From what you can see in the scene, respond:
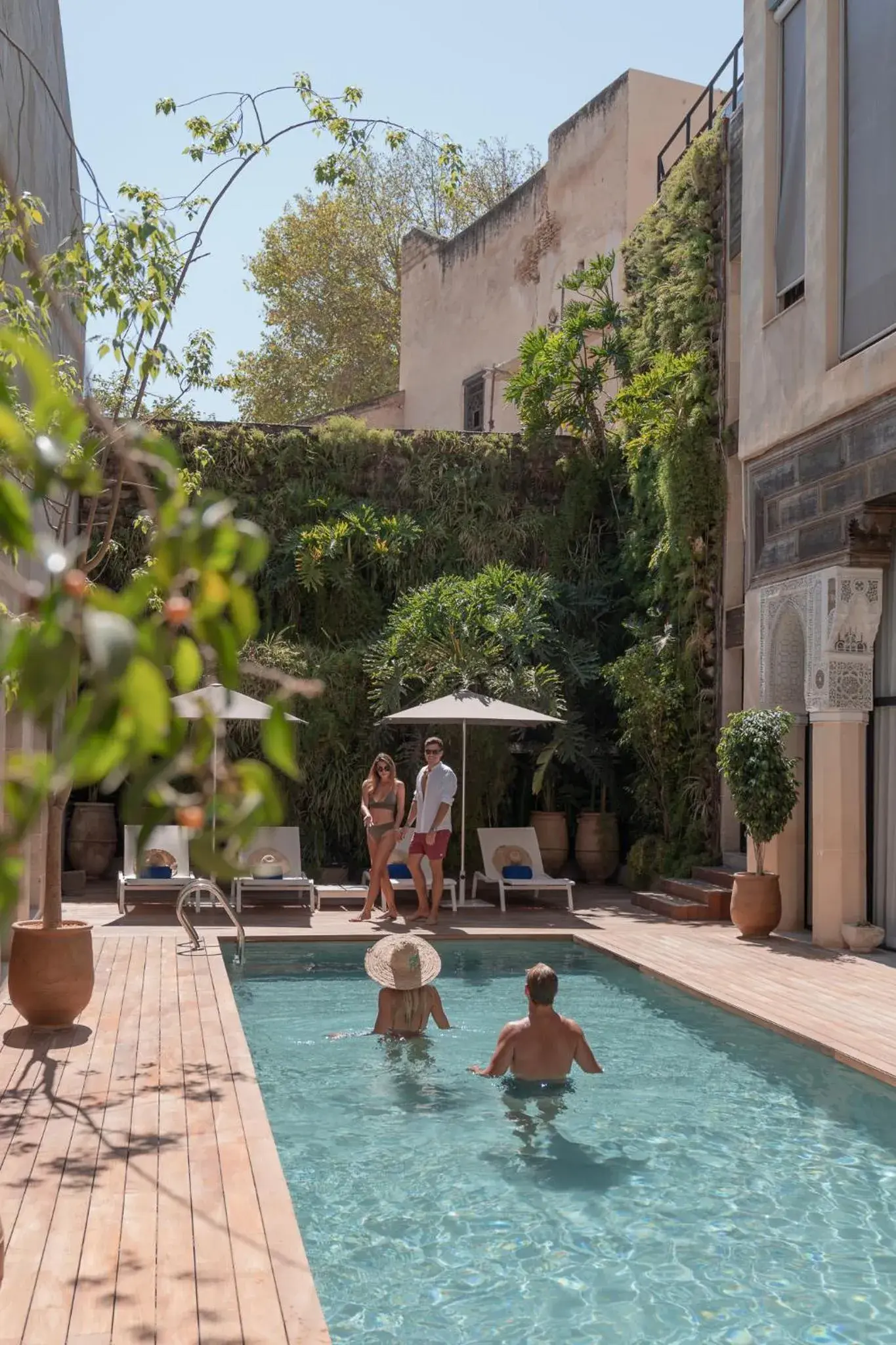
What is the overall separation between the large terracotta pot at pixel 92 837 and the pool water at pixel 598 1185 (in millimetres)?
6843

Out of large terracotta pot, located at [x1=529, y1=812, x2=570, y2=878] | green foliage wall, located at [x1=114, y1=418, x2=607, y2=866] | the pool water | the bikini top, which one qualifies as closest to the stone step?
large terracotta pot, located at [x1=529, y1=812, x2=570, y2=878]

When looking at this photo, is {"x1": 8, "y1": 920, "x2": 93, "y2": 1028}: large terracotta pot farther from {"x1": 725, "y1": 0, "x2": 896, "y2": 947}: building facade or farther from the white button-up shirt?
{"x1": 725, "y1": 0, "x2": 896, "y2": 947}: building facade

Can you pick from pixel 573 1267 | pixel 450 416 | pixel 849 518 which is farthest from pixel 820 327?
pixel 450 416

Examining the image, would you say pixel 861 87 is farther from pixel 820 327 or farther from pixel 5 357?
pixel 5 357

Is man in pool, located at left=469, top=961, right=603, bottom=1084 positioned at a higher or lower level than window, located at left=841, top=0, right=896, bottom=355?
lower

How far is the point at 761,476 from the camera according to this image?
12711mm

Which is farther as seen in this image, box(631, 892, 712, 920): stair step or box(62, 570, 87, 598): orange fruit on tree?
box(631, 892, 712, 920): stair step

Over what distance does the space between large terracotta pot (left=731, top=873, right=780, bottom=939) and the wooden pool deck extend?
592 mm

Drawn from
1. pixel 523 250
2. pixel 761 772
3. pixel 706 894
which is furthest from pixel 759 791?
pixel 523 250

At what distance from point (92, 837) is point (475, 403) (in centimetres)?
1173

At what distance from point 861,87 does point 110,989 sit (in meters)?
8.55

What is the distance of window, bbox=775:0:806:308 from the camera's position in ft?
39.5

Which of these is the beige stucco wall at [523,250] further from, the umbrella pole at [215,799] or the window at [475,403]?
the umbrella pole at [215,799]

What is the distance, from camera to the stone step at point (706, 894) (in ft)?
43.7
